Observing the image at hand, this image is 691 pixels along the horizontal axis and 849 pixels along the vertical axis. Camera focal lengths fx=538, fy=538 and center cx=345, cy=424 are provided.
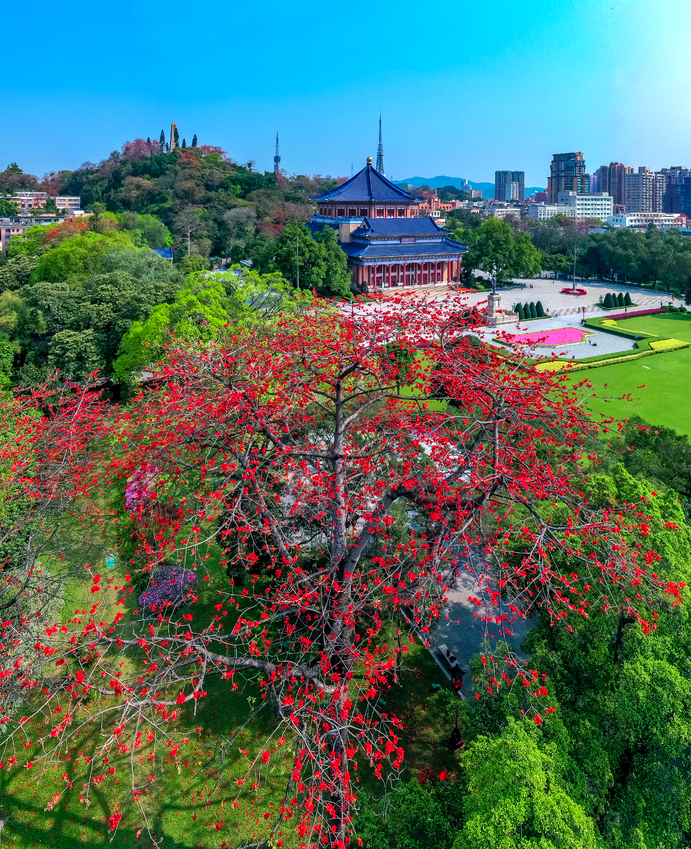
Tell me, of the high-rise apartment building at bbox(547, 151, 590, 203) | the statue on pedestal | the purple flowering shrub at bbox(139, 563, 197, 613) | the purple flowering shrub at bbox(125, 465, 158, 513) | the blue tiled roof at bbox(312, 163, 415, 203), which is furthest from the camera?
the high-rise apartment building at bbox(547, 151, 590, 203)

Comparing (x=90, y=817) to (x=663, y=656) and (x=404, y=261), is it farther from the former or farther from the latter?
(x=404, y=261)

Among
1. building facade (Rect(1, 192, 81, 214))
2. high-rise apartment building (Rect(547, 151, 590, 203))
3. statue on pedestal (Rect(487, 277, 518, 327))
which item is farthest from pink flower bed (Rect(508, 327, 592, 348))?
high-rise apartment building (Rect(547, 151, 590, 203))

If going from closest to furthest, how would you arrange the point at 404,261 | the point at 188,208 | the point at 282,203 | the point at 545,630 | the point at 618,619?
the point at 618,619
the point at 545,630
the point at 404,261
the point at 188,208
the point at 282,203

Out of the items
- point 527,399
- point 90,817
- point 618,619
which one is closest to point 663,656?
point 618,619

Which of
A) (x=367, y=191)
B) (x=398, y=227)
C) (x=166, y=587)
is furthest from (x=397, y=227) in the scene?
(x=166, y=587)

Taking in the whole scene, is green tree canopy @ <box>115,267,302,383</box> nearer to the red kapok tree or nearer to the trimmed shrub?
the red kapok tree

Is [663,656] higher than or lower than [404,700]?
higher
